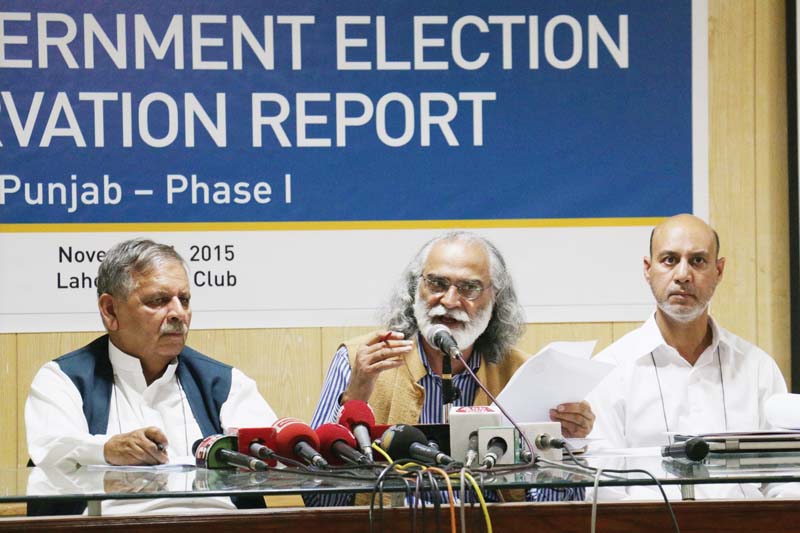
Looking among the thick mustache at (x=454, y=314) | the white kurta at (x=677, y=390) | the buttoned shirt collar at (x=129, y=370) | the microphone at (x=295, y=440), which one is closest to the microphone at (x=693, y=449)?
the microphone at (x=295, y=440)

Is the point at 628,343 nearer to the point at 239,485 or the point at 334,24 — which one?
the point at 334,24

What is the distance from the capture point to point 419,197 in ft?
13.7

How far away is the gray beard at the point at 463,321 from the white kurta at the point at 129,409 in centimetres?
63

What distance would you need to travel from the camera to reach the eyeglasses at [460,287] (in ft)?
11.7

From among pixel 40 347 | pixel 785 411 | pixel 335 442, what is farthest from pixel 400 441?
pixel 40 347

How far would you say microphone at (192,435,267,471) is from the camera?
89.7 inches

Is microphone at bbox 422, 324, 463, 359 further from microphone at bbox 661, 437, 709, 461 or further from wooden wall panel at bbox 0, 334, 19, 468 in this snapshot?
wooden wall panel at bbox 0, 334, 19, 468

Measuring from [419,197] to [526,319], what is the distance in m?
0.64

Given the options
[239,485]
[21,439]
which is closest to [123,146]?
[21,439]

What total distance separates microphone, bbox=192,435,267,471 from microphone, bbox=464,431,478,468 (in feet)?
1.50

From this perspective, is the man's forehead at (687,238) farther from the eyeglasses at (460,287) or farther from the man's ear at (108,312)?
the man's ear at (108,312)

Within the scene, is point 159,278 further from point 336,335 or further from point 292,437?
point 292,437

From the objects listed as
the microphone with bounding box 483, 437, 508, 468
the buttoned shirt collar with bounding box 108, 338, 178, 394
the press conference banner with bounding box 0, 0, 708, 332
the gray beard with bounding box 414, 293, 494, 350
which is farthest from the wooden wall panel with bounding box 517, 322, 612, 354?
the microphone with bounding box 483, 437, 508, 468

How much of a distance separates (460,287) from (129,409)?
1.15 metres
